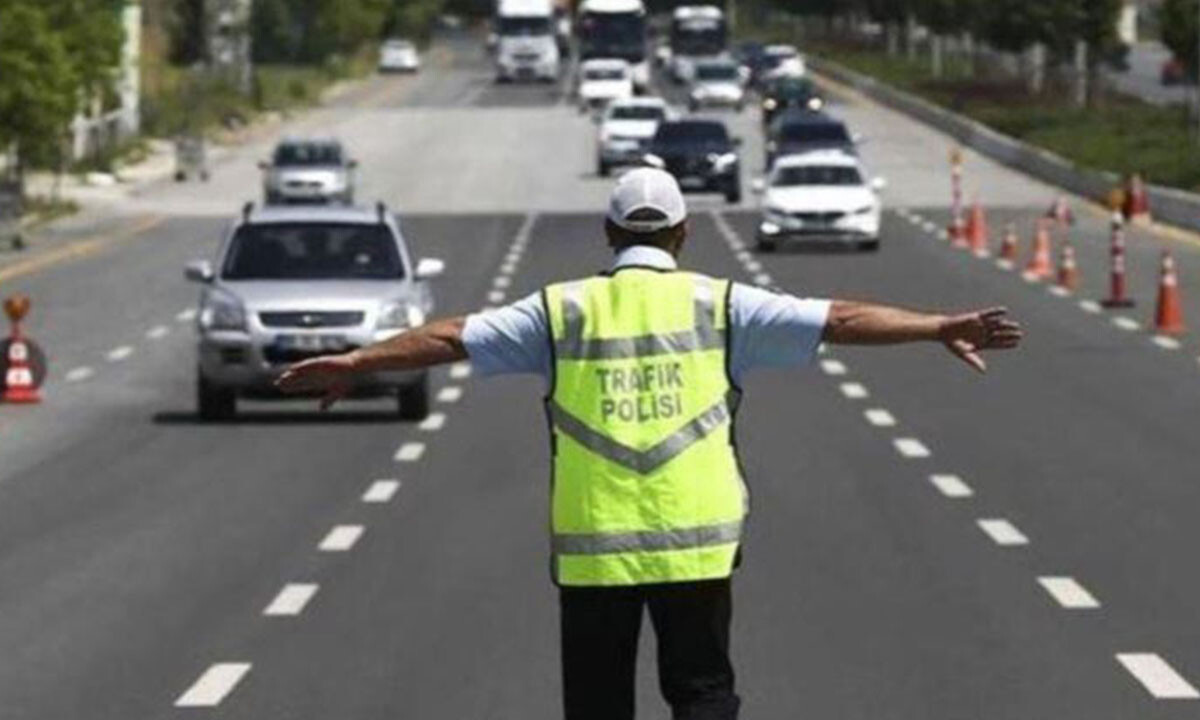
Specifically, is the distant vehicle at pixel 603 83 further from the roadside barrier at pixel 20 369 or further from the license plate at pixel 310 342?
the license plate at pixel 310 342

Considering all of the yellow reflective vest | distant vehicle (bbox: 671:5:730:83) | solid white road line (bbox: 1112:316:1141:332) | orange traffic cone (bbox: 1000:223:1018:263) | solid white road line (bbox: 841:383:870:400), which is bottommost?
distant vehicle (bbox: 671:5:730:83)

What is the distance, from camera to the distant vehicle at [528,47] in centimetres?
14400

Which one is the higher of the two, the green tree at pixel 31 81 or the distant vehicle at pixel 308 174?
the green tree at pixel 31 81

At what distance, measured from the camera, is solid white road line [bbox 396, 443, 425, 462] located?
2642 centimetres

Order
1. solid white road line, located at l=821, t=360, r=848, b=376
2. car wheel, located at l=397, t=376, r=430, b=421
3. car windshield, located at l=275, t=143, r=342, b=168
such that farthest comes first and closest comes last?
1. car windshield, located at l=275, t=143, r=342, b=168
2. solid white road line, located at l=821, t=360, r=848, b=376
3. car wheel, located at l=397, t=376, r=430, b=421

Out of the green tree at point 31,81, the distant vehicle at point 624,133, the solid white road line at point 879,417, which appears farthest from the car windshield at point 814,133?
the solid white road line at point 879,417

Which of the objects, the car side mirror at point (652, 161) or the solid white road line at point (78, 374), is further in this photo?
the solid white road line at point (78, 374)

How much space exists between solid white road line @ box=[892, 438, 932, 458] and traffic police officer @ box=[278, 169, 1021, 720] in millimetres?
17753

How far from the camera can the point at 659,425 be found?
28.2 feet

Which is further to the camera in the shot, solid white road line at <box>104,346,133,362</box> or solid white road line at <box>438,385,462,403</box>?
solid white road line at <box>104,346,133,362</box>

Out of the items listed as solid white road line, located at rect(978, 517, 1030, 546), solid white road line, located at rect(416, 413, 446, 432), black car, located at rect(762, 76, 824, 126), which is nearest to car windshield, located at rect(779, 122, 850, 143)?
black car, located at rect(762, 76, 824, 126)

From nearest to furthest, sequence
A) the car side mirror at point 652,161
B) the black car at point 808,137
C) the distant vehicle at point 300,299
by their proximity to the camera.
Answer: the car side mirror at point 652,161, the distant vehicle at point 300,299, the black car at point 808,137

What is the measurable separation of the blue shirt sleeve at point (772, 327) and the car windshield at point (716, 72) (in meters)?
110

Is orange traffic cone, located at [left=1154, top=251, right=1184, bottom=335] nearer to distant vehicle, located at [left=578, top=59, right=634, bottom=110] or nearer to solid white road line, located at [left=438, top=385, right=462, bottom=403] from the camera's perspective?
solid white road line, located at [left=438, top=385, right=462, bottom=403]
